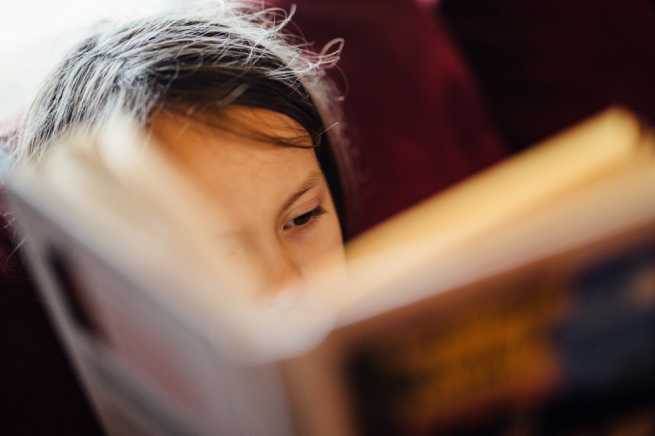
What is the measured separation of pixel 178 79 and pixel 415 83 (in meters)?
0.44

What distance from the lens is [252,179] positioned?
0.38m

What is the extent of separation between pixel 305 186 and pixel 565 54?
675 millimetres

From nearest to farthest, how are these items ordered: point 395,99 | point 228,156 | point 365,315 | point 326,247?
1. point 365,315
2. point 228,156
3. point 326,247
4. point 395,99

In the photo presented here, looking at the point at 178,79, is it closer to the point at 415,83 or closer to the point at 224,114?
the point at 224,114

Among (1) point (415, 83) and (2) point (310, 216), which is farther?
(1) point (415, 83)

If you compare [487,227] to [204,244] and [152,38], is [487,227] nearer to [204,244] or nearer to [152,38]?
[204,244]

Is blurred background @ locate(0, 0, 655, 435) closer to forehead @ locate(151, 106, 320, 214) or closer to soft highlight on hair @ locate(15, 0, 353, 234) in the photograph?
soft highlight on hair @ locate(15, 0, 353, 234)

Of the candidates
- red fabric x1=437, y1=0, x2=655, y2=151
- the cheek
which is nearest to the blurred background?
red fabric x1=437, y1=0, x2=655, y2=151

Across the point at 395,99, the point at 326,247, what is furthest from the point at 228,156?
the point at 395,99

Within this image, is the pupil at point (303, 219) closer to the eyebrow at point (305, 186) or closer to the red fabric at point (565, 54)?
the eyebrow at point (305, 186)

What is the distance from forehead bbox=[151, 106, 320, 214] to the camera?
367 millimetres

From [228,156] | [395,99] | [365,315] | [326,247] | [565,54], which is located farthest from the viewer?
[565,54]

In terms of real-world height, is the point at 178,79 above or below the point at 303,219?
above

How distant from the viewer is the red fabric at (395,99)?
2.17 ft
